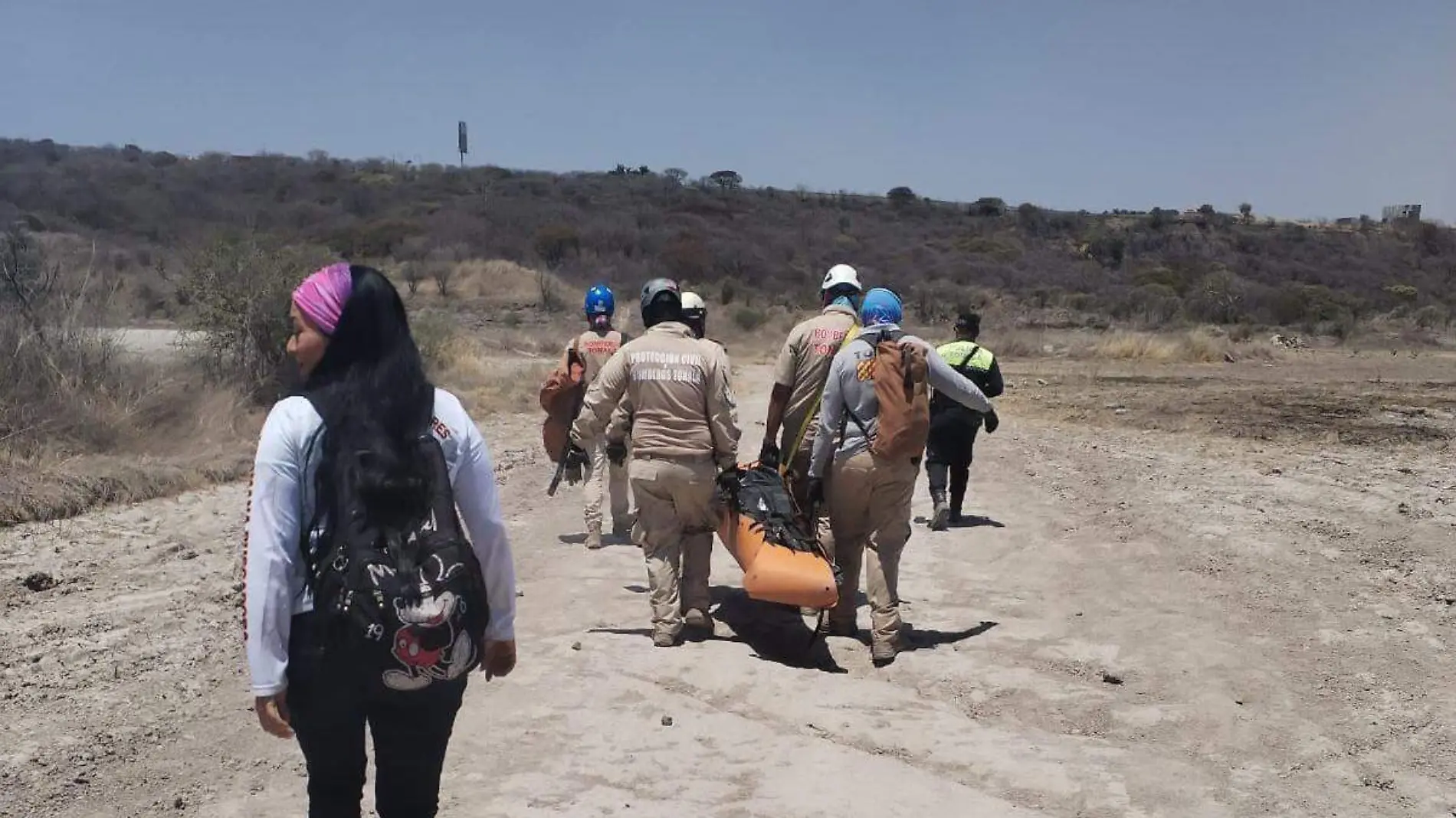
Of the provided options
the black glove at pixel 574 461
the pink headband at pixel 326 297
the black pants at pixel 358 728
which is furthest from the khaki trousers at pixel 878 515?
the pink headband at pixel 326 297

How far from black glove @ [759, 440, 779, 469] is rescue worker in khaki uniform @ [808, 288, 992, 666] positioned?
536mm

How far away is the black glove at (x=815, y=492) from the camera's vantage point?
6.96 meters

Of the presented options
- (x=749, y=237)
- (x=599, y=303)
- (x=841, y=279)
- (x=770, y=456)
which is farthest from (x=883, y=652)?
(x=749, y=237)

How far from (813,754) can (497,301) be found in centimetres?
3192

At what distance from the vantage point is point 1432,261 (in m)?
64.9

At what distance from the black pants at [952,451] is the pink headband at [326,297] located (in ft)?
23.6

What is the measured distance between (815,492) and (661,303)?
55.2 inches

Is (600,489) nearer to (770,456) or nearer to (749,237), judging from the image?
(770,456)

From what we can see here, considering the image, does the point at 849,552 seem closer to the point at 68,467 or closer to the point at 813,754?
the point at 813,754

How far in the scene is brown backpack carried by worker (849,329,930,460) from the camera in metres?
6.34

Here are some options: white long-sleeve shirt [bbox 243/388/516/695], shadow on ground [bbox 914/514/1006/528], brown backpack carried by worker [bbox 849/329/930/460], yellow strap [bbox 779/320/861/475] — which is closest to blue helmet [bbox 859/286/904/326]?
brown backpack carried by worker [bbox 849/329/930/460]

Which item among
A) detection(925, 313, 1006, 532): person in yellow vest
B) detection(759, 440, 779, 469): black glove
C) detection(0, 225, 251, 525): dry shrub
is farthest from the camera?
detection(925, 313, 1006, 532): person in yellow vest

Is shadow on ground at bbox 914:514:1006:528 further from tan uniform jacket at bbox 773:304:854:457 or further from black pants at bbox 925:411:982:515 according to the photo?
tan uniform jacket at bbox 773:304:854:457

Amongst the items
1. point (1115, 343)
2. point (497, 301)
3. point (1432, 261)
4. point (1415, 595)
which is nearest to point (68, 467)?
point (1415, 595)
